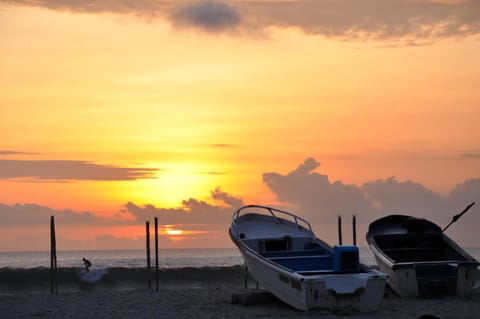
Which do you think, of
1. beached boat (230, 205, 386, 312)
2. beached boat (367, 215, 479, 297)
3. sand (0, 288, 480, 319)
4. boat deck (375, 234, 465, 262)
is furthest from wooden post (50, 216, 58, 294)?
boat deck (375, 234, 465, 262)

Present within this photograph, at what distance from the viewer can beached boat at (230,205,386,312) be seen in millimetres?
18609

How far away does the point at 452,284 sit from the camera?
22266 mm

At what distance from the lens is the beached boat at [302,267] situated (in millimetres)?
Answer: 18609

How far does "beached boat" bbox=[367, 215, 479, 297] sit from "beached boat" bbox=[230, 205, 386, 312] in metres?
2.24

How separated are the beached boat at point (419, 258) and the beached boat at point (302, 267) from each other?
7.34 ft

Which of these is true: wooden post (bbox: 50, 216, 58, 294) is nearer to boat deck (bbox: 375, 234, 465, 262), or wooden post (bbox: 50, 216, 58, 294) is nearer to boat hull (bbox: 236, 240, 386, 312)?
boat hull (bbox: 236, 240, 386, 312)

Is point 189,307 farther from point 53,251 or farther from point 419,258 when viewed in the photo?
point 53,251

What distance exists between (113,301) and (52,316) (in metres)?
3.10

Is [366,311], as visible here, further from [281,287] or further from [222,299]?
[222,299]

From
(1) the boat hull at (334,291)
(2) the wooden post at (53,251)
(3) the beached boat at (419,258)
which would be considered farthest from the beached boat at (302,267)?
(2) the wooden post at (53,251)

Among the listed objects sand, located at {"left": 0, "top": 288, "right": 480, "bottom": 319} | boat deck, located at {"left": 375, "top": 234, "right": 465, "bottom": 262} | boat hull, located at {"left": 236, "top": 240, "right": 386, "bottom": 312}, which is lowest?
sand, located at {"left": 0, "top": 288, "right": 480, "bottom": 319}

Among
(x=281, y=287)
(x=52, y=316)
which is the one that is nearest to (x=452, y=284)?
(x=281, y=287)

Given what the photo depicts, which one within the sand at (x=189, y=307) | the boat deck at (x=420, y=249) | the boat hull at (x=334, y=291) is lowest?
the sand at (x=189, y=307)

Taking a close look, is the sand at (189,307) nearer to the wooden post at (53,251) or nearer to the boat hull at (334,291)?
the boat hull at (334,291)
